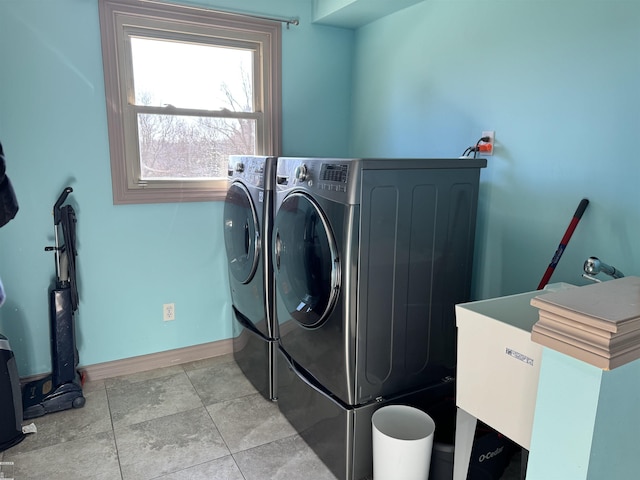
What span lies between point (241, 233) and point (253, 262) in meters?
0.21

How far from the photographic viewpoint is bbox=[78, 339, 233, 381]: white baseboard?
104 inches

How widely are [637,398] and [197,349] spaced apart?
2.41m

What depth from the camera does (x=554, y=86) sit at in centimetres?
179

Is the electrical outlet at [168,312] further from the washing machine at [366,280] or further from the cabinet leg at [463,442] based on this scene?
the cabinet leg at [463,442]

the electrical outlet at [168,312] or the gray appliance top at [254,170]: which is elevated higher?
the gray appliance top at [254,170]

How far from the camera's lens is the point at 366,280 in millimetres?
1663

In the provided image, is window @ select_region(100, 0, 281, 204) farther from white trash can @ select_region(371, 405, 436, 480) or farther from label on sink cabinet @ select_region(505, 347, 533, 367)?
label on sink cabinet @ select_region(505, 347, 533, 367)

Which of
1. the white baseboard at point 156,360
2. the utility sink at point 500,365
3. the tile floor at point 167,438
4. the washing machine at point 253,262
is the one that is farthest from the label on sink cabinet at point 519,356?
the white baseboard at point 156,360

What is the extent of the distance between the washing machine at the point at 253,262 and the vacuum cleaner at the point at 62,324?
80 cm

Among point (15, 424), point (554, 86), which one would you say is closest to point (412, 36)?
point (554, 86)

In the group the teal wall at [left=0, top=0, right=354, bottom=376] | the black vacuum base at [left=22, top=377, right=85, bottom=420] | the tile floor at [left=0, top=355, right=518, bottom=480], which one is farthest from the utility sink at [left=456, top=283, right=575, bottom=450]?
the black vacuum base at [left=22, top=377, right=85, bottom=420]

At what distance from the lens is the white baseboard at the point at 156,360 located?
104 inches

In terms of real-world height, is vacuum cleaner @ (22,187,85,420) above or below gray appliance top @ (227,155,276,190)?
below

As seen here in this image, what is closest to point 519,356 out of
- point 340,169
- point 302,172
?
point 340,169
